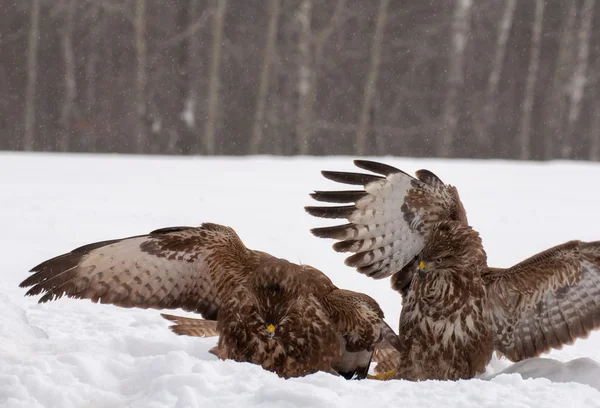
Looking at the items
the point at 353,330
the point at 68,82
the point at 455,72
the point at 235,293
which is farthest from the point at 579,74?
the point at 235,293

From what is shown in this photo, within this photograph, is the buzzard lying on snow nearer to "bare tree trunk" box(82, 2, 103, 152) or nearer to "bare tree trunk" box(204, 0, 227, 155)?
"bare tree trunk" box(204, 0, 227, 155)

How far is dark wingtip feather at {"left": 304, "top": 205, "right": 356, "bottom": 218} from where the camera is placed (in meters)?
4.86

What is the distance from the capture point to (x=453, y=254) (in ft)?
14.4

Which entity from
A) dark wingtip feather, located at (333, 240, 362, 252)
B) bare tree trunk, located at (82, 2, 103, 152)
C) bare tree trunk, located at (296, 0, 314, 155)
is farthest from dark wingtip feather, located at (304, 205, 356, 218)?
bare tree trunk, located at (82, 2, 103, 152)

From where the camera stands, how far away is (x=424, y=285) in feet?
14.6

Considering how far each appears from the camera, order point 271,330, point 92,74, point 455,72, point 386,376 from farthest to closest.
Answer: point 455,72
point 92,74
point 386,376
point 271,330

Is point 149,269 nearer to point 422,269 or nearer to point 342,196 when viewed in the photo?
point 342,196

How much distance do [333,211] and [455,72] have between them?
18889 mm

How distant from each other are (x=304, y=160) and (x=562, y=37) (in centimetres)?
1370

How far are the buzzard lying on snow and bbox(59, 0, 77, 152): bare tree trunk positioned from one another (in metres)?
18.6

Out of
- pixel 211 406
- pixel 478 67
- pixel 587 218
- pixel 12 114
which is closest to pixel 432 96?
pixel 478 67

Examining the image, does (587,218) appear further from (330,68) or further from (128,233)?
(330,68)

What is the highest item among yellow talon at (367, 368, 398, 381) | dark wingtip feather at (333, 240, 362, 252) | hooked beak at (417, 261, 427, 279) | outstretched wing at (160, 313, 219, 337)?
dark wingtip feather at (333, 240, 362, 252)

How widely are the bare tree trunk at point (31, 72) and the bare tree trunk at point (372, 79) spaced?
26.0 ft
